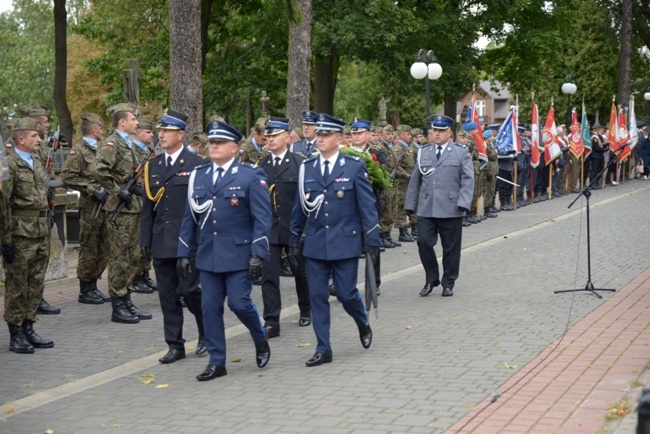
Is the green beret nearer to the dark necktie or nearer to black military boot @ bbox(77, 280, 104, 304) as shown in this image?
black military boot @ bbox(77, 280, 104, 304)

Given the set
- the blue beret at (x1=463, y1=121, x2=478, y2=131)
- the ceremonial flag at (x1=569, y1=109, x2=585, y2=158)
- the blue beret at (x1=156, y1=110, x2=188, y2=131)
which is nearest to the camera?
the blue beret at (x1=156, y1=110, x2=188, y2=131)

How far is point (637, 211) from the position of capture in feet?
78.7

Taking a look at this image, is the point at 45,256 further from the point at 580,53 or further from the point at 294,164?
the point at 580,53

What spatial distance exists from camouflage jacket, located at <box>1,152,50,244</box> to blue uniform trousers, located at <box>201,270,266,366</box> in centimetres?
221

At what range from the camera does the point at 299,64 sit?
805 inches

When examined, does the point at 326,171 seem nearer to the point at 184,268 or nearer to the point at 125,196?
the point at 184,268

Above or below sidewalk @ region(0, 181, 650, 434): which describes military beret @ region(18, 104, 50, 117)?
above

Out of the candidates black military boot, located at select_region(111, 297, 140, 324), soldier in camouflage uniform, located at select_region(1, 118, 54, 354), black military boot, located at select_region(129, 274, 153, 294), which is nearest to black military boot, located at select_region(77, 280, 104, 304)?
black military boot, located at select_region(129, 274, 153, 294)

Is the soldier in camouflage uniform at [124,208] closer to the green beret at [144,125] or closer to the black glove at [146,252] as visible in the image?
the green beret at [144,125]

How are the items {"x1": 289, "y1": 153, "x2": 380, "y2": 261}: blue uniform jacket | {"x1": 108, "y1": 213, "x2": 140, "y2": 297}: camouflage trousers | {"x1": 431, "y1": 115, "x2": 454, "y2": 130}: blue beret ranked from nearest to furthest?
1. {"x1": 289, "y1": 153, "x2": 380, "y2": 261}: blue uniform jacket
2. {"x1": 108, "y1": 213, "x2": 140, "y2": 297}: camouflage trousers
3. {"x1": 431, "y1": 115, "x2": 454, "y2": 130}: blue beret

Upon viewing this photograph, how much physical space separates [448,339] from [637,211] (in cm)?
1537

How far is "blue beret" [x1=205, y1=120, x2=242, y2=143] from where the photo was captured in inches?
335

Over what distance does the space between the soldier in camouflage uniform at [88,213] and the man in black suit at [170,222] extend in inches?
86.3

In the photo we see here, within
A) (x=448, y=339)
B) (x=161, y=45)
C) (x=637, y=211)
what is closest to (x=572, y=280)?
(x=448, y=339)
